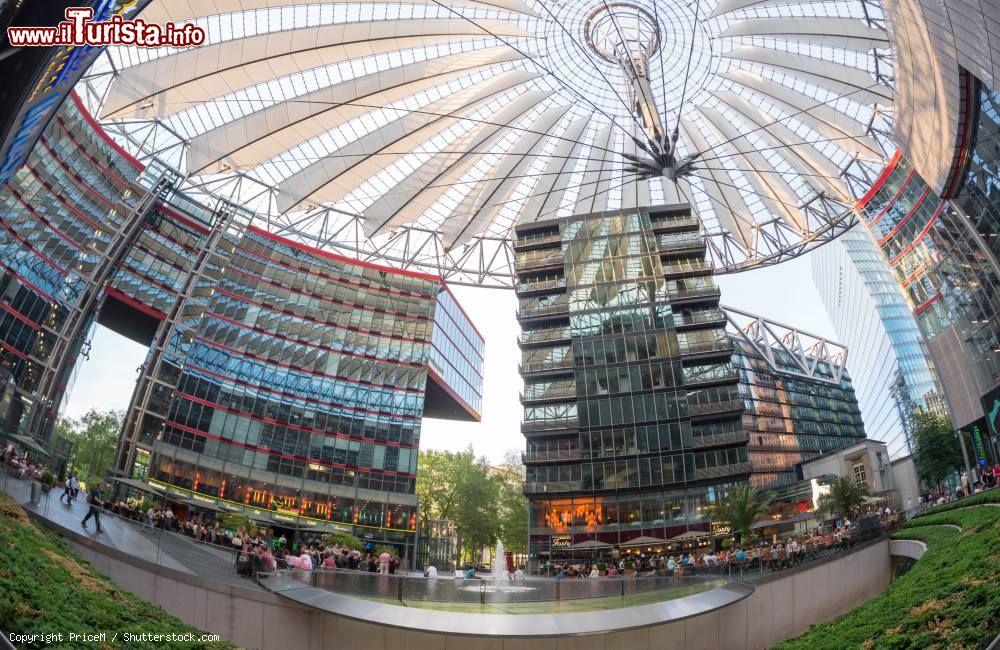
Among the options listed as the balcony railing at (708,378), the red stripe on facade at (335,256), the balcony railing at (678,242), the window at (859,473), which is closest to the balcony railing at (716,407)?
the balcony railing at (708,378)

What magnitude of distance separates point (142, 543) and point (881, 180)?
2260 inches

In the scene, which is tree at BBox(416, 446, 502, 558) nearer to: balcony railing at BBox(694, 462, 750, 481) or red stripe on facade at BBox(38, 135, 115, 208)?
balcony railing at BBox(694, 462, 750, 481)

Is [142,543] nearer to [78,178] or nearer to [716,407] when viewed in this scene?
[78,178]

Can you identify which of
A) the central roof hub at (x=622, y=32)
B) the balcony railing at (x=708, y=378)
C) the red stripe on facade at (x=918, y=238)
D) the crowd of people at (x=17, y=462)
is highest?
the central roof hub at (x=622, y=32)

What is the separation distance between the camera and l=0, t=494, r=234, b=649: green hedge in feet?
35.2

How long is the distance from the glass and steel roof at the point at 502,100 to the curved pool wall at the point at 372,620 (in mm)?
22383

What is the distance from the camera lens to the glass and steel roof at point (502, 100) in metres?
37.4

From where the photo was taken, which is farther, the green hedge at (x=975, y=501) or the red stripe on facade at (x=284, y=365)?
the red stripe on facade at (x=284, y=365)

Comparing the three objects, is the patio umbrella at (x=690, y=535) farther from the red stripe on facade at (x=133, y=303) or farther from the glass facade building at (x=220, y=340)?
the red stripe on facade at (x=133, y=303)

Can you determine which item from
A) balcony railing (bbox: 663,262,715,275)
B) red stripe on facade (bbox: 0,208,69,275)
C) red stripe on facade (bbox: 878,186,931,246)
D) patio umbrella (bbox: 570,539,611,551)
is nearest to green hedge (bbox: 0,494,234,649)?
red stripe on facade (bbox: 0,208,69,275)

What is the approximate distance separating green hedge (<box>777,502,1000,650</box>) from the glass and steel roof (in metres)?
21.3

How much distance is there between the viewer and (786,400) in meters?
118

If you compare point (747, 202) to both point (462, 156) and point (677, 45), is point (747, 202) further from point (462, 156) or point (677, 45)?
point (462, 156)

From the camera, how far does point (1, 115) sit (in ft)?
57.6
